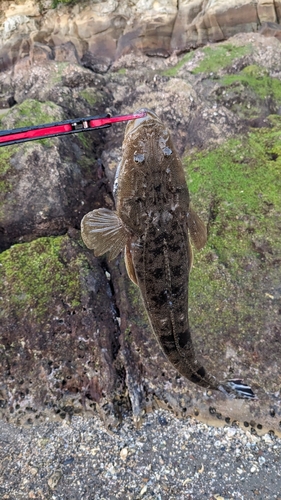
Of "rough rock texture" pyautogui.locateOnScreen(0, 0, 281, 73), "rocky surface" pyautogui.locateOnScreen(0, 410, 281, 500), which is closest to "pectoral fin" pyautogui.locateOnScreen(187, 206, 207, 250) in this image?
"rocky surface" pyautogui.locateOnScreen(0, 410, 281, 500)

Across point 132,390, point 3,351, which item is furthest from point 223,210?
point 3,351

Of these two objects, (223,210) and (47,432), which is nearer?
(47,432)

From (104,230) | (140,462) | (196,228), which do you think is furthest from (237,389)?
(104,230)

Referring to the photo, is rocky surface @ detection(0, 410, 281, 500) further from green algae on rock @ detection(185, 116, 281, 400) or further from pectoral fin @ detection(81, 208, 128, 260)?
pectoral fin @ detection(81, 208, 128, 260)

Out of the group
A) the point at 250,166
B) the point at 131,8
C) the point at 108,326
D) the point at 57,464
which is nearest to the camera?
the point at 57,464

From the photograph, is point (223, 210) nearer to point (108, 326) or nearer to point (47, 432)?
point (108, 326)

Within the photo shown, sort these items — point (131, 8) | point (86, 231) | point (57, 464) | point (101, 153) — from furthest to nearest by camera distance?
point (131, 8) < point (101, 153) < point (57, 464) < point (86, 231)

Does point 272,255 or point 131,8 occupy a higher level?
point 131,8
